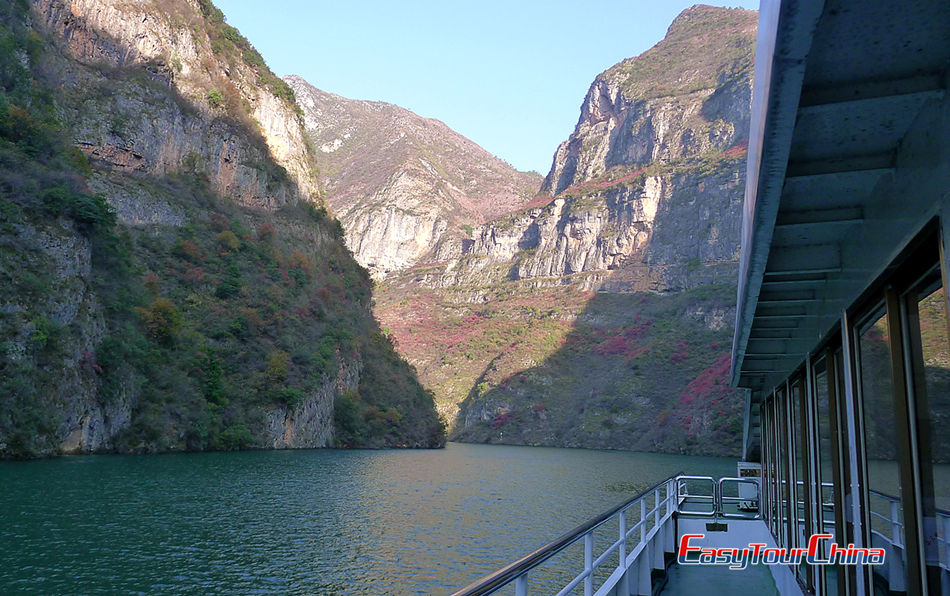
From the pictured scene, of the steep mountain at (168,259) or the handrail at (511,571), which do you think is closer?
the handrail at (511,571)

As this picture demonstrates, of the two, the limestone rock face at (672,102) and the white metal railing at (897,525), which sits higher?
the limestone rock face at (672,102)

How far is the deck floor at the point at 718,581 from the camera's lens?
841cm

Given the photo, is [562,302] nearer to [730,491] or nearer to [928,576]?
[730,491]

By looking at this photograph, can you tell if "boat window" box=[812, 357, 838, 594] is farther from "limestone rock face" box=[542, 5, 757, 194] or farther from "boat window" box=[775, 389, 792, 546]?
"limestone rock face" box=[542, 5, 757, 194]

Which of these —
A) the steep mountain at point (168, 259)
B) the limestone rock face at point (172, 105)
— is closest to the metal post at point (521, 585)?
the steep mountain at point (168, 259)

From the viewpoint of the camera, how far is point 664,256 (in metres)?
101

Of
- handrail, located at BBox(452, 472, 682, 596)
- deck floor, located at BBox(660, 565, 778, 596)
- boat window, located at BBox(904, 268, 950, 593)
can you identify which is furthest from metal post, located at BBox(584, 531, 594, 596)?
deck floor, located at BBox(660, 565, 778, 596)

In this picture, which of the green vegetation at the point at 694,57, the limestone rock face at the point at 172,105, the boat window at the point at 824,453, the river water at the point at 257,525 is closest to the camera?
the boat window at the point at 824,453

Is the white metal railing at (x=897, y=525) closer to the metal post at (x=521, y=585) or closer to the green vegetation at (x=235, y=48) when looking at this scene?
the metal post at (x=521, y=585)

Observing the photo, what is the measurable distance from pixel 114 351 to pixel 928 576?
35.4 meters

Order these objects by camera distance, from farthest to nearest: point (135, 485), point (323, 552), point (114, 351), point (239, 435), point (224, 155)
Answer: point (224, 155)
point (239, 435)
point (114, 351)
point (135, 485)
point (323, 552)

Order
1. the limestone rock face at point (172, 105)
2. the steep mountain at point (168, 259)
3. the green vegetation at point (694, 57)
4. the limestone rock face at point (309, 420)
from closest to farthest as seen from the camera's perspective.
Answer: the steep mountain at point (168, 259)
the limestone rock face at point (309, 420)
the limestone rock face at point (172, 105)
the green vegetation at point (694, 57)

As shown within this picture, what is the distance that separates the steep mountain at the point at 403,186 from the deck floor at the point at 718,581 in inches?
5015

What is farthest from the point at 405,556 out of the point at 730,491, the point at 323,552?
the point at 730,491
